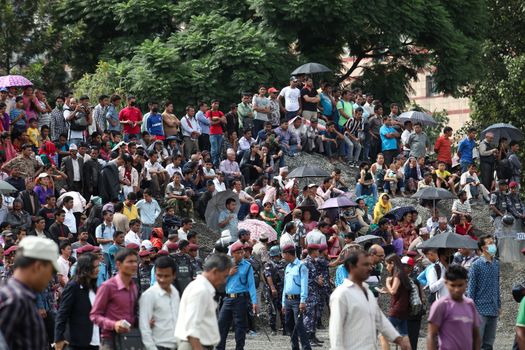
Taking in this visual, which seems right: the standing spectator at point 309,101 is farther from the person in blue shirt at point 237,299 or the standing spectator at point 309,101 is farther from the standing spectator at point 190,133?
the person in blue shirt at point 237,299

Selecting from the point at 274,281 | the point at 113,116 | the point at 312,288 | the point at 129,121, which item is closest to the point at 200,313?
the point at 312,288

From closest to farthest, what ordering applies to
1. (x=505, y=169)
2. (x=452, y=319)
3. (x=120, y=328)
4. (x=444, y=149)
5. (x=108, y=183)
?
1. (x=120, y=328)
2. (x=452, y=319)
3. (x=108, y=183)
4. (x=505, y=169)
5. (x=444, y=149)

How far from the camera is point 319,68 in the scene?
30.5 metres

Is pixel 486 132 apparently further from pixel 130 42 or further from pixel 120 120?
pixel 130 42

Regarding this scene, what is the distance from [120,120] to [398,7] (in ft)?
44.7

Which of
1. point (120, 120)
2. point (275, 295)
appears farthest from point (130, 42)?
point (275, 295)

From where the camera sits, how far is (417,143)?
3009 cm

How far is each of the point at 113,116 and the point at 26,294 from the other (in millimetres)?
18940

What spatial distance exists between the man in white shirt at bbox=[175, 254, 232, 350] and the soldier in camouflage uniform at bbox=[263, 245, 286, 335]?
9.34m

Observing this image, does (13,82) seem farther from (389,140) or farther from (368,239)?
(389,140)

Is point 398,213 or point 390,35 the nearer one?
point 398,213

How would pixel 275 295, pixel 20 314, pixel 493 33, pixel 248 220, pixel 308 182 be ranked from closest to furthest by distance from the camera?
pixel 20 314, pixel 275 295, pixel 248 220, pixel 308 182, pixel 493 33

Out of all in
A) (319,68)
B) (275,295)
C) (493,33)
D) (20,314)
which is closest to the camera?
(20,314)

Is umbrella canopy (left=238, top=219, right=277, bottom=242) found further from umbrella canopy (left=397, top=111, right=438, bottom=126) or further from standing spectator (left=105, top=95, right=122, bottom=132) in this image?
umbrella canopy (left=397, top=111, right=438, bottom=126)
